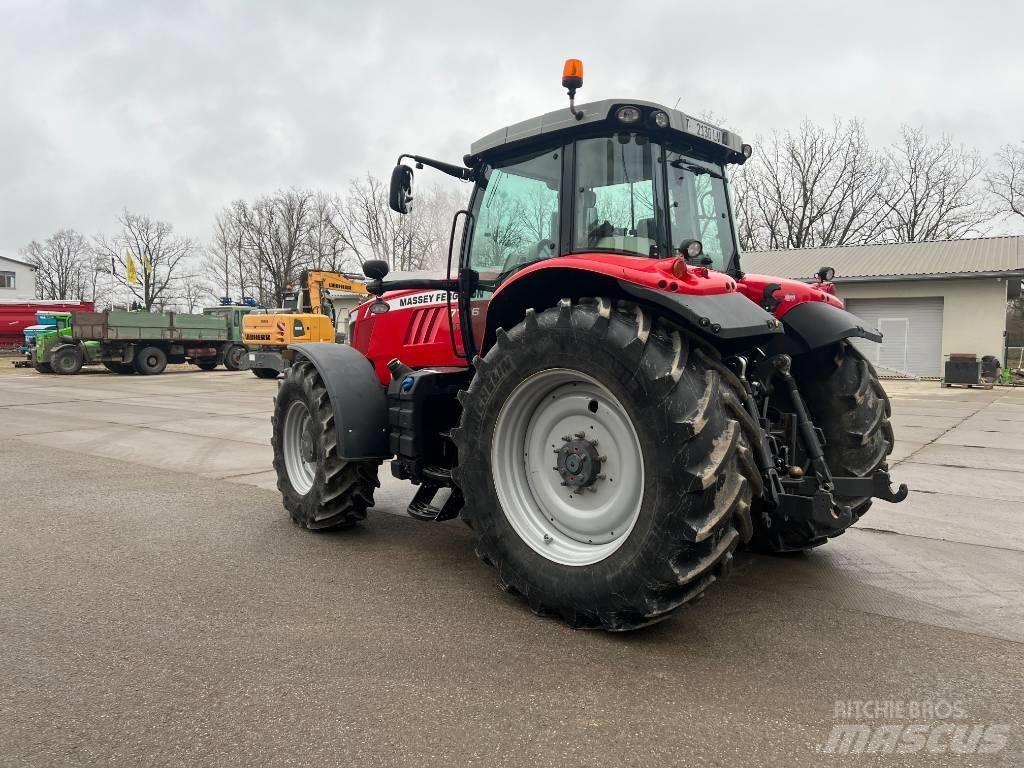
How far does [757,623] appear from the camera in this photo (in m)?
3.35

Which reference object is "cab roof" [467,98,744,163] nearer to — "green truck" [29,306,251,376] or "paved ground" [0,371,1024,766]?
"paved ground" [0,371,1024,766]

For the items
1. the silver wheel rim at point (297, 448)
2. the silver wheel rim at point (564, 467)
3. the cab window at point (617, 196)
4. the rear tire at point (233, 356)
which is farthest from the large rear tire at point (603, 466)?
the rear tire at point (233, 356)

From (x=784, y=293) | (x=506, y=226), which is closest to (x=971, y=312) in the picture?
(x=784, y=293)

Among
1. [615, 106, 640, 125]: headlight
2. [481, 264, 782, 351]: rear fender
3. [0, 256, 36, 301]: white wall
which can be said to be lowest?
[481, 264, 782, 351]: rear fender

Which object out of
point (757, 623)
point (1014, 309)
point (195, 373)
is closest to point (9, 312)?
point (195, 373)

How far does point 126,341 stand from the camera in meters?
25.5

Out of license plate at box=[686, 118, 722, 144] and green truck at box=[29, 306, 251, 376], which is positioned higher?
license plate at box=[686, 118, 722, 144]

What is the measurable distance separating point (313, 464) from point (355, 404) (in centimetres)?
76

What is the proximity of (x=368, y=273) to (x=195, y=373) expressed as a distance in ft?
83.3

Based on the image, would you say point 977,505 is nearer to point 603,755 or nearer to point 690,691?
point 690,691

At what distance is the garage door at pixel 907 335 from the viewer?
2367 cm

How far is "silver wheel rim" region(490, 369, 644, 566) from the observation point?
3.31m

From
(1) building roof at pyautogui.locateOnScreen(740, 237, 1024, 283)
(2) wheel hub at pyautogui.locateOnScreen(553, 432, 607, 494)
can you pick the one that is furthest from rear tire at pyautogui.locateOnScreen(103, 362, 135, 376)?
(2) wheel hub at pyautogui.locateOnScreen(553, 432, 607, 494)

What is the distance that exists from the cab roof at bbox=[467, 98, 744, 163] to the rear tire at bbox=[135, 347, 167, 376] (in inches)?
995
